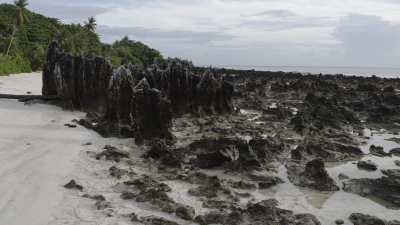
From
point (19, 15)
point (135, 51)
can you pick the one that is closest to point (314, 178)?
point (19, 15)

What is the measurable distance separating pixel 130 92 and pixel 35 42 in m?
57.8

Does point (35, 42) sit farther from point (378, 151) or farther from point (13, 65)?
point (378, 151)

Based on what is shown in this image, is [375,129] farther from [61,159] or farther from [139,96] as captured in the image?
[61,159]

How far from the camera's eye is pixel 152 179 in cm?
1222

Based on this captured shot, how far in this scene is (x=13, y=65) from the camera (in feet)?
152

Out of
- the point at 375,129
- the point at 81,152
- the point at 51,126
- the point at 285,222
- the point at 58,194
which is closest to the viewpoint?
the point at 285,222

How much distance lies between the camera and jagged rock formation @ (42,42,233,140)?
1767 cm

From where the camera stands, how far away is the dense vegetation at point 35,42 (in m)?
52.2

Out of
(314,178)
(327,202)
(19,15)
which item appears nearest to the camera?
(327,202)

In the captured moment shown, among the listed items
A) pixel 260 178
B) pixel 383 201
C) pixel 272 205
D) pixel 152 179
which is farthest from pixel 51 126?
pixel 383 201

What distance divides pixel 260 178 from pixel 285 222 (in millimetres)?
3362

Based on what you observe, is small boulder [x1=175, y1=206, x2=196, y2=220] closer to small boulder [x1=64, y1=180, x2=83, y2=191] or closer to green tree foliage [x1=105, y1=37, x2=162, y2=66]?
small boulder [x1=64, y1=180, x2=83, y2=191]

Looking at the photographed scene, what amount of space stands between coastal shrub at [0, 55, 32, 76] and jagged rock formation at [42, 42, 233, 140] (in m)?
18.5

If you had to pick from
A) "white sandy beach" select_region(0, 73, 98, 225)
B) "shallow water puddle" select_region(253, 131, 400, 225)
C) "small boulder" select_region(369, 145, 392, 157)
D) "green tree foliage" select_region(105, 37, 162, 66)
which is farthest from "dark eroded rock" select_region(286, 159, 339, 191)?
"green tree foliage" select_region(105, 37, 162, 66)
